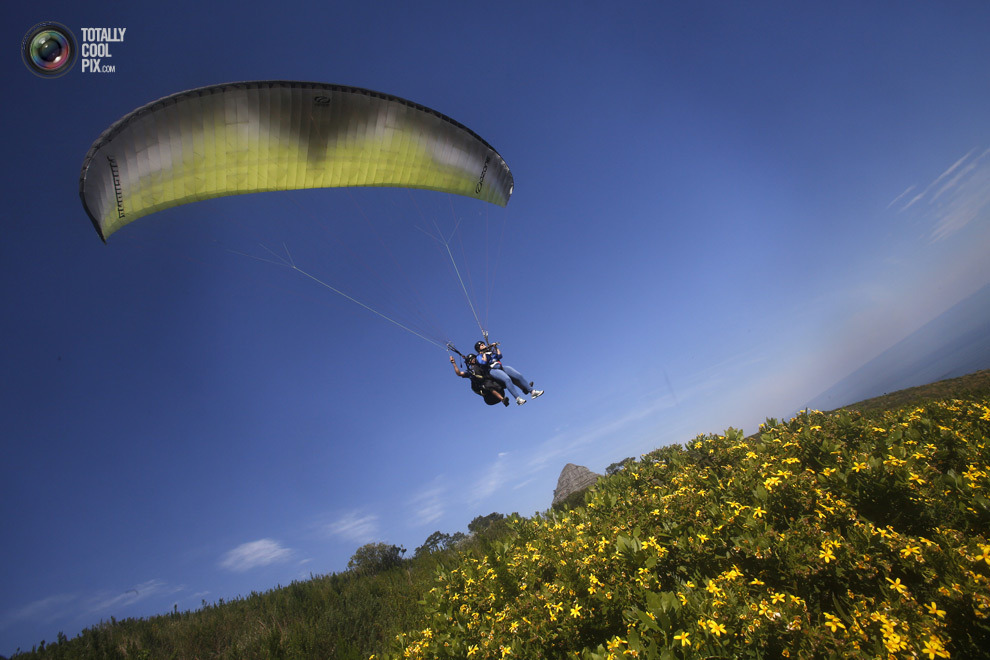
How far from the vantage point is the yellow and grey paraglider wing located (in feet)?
22.0

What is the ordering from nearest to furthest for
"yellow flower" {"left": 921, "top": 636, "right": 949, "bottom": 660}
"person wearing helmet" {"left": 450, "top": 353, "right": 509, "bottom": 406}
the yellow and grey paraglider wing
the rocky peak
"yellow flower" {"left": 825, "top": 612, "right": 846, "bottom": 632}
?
"yellow flower" {"left": 921, "top": 636, "right": 949, "bottom": 660}, "yellow flower" {"left": 825, "top": 612, "right": 846, "bottom": 632}, the yellow and grey paraglider wing, "person wearing helmet" {"left": 450, "top": 353, "right": 509, "bottom": 406}, the rocky peak

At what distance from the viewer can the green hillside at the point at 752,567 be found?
272 centimetres

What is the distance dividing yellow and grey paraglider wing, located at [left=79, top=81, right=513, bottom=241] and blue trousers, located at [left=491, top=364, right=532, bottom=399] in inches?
232

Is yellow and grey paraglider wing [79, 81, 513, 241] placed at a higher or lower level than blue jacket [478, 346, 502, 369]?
higher

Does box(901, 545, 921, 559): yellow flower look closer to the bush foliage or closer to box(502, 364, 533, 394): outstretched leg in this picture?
the bush foliage

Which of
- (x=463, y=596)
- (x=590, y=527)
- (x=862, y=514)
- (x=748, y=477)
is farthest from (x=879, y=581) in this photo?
(x=463, y=596)

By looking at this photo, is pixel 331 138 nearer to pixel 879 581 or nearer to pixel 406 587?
pixel 406 587

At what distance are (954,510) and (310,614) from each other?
1045cm

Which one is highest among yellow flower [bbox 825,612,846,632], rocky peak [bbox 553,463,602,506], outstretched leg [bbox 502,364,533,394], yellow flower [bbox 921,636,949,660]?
outstretched leg [bbox 502,364,533,394]

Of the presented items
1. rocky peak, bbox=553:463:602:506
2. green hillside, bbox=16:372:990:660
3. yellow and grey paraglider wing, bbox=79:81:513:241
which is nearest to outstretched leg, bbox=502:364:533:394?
green hillside, bbox=16:372:990:660

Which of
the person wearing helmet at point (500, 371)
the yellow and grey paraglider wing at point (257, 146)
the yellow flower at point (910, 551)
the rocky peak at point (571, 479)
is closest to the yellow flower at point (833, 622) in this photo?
the yellow flower at point (910, 551)

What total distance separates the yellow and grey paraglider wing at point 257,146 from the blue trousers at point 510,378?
5.88m

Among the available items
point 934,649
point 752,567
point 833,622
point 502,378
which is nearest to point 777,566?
point 752,567

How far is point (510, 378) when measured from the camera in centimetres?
1044
